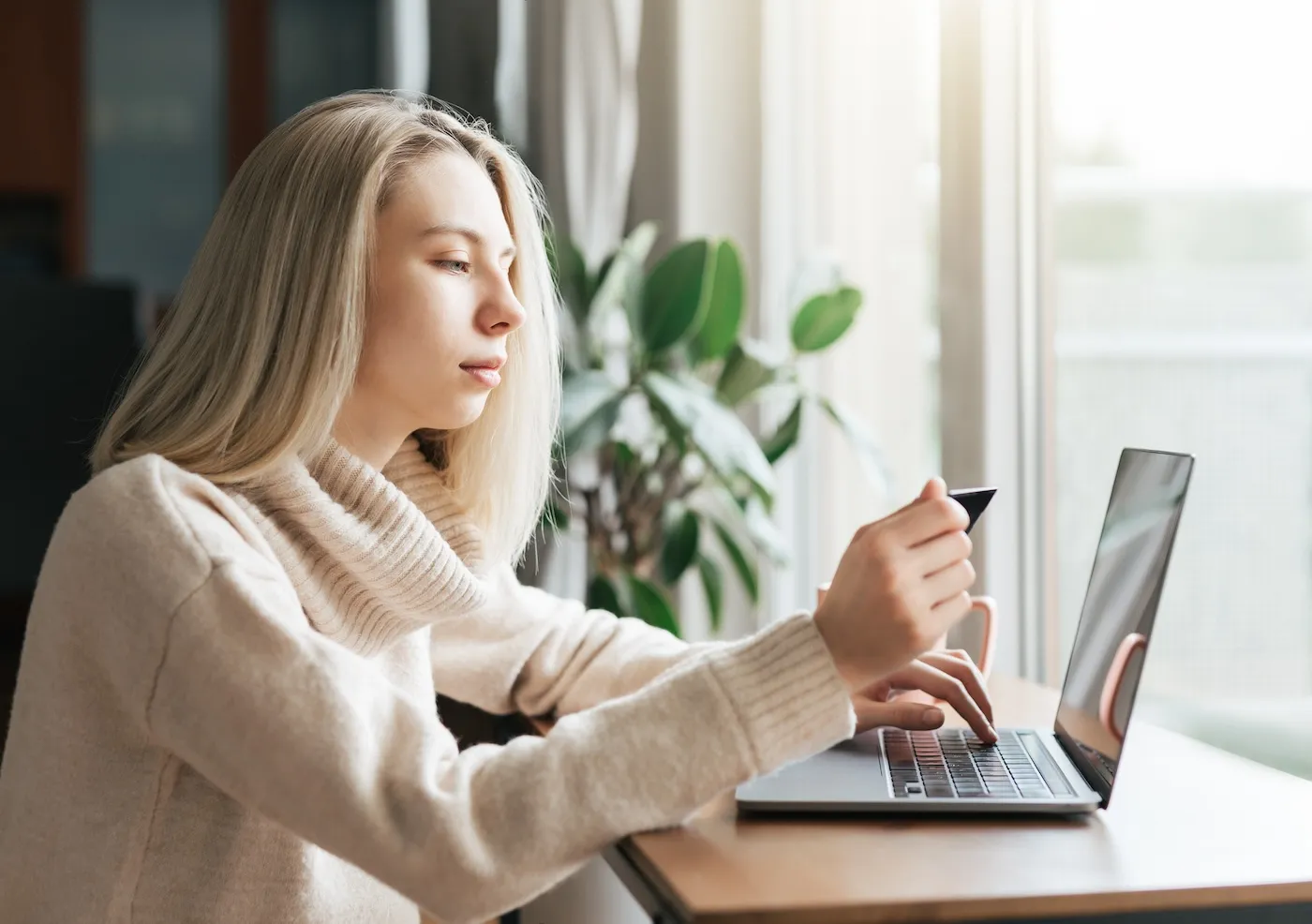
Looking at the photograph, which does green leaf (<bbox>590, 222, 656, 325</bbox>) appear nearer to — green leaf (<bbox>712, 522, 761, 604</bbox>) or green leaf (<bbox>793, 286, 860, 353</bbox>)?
green leaf (<bbox>793, 286, 860, 353</bbox>)

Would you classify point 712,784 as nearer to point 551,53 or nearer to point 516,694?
point 516,694

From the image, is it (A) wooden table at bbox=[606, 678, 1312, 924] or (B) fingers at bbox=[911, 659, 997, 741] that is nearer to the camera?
(A) wooden table at bbox=[606, 678, 1312, 924]

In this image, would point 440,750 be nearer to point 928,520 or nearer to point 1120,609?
point 928,520

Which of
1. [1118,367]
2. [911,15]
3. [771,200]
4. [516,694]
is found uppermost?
[911,15]

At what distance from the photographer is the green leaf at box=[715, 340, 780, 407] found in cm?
203

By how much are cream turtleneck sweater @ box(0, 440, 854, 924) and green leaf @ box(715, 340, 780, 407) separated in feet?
3.50

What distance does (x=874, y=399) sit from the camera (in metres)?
2.25

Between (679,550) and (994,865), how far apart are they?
132 centimetres

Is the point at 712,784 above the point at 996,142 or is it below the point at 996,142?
below

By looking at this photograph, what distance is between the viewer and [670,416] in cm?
186

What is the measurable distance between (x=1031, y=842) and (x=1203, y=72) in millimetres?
1082

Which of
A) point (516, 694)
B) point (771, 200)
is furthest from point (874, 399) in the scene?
point (516, 694)

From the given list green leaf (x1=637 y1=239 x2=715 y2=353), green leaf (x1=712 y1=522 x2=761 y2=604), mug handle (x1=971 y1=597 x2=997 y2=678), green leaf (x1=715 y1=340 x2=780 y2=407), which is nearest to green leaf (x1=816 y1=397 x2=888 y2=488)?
green leaf (x1=715 y1=340 x2=780 y2=407)

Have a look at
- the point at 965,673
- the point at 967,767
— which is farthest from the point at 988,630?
the point at 967,767
